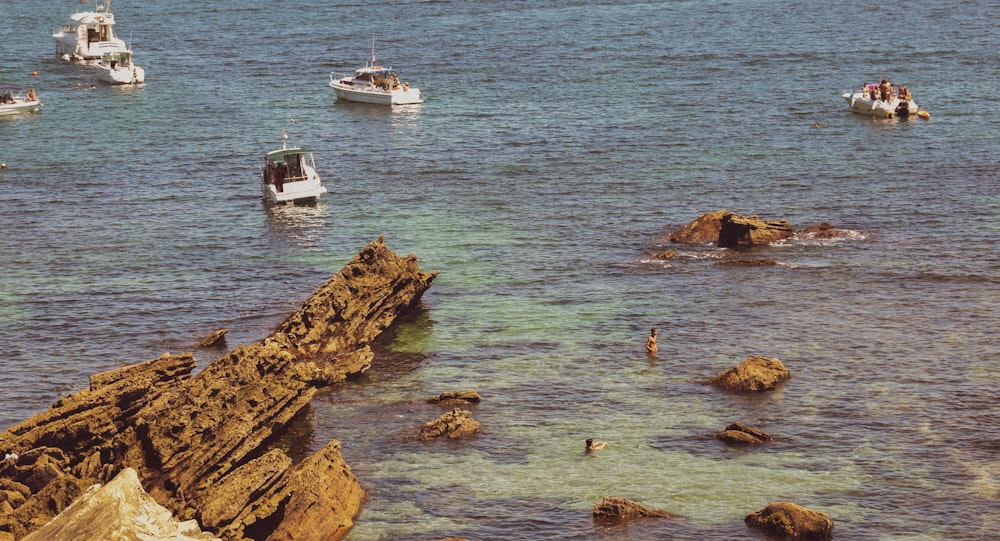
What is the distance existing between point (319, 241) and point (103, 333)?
1956 cm

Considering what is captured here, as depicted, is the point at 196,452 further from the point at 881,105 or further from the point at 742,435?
the point at 881,105

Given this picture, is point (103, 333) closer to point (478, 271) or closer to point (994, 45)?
point (478, 271)

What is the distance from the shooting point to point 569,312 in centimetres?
6388

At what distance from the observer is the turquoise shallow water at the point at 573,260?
45.7 metres

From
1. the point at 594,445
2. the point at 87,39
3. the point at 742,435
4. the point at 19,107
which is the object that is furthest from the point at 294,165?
the point at 87,39

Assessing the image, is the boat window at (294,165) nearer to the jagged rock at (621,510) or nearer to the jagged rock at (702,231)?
the jagged rock at (702,231)

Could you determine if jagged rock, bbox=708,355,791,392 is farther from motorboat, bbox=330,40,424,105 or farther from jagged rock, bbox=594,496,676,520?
motorboat, bbox=330,40,424,105

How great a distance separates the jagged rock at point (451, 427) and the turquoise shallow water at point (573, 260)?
2.74 feet

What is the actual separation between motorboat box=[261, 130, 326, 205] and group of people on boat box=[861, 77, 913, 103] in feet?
171

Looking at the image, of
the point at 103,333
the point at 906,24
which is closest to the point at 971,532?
the point at 103,333

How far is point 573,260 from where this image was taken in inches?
2879

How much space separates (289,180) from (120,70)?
5644cm

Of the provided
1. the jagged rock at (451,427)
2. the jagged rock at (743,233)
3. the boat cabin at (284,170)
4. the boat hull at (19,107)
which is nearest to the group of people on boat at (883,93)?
the jagged rock at (743,233)

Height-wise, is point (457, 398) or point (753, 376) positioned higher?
point (753, 376)
